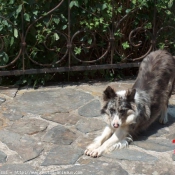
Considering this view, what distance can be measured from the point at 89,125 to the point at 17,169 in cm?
128

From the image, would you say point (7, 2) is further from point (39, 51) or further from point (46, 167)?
point (46, 167)

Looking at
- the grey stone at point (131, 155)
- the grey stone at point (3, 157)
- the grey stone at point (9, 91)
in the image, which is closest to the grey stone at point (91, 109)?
the grey stone at point (131, 155)

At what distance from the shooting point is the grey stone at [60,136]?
467 centimetres

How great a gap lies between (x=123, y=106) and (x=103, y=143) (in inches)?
18.6

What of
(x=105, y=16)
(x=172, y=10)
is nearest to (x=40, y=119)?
(x=105, y=16)

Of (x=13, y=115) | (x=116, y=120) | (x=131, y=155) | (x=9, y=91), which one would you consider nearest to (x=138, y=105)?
(x=116, y=120)

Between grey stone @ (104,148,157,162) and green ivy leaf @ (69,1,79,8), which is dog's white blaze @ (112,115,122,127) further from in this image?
green ivy leaf @ (69,1,79,8)

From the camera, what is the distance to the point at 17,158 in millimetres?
4289

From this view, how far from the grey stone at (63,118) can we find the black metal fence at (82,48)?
1147 mm

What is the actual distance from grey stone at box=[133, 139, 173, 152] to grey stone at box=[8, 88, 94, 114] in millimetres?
1239

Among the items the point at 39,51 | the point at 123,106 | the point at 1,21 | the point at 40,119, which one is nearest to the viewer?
the point at 123,106

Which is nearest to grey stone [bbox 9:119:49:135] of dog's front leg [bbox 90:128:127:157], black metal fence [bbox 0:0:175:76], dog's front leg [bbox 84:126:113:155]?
dog's front leg [bbox 84:126:113:155]

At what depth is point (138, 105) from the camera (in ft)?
15.3

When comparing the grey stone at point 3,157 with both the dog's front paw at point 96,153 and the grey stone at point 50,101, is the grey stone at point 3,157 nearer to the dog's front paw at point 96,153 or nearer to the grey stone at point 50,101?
the dog's front paw at point 96,153
